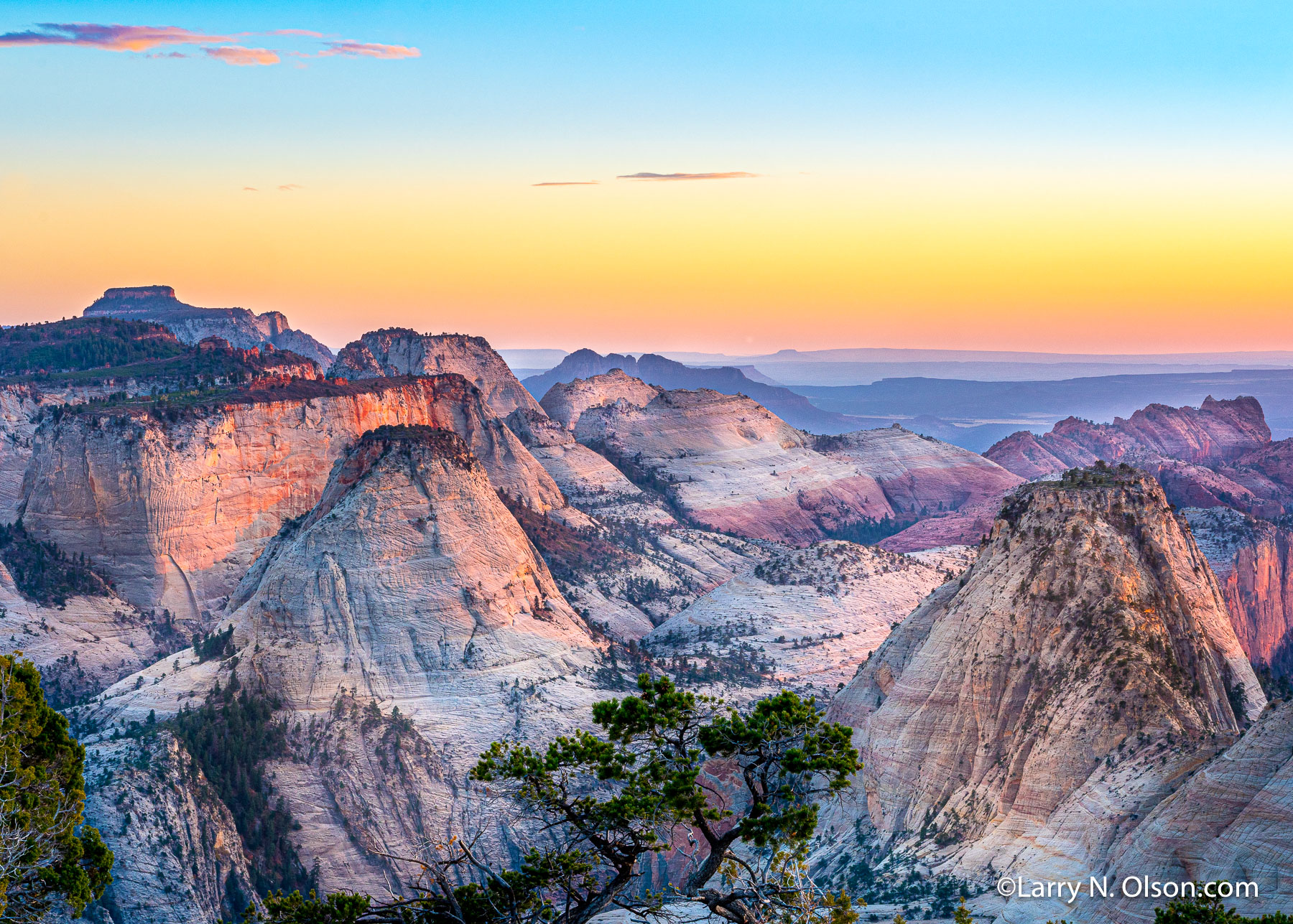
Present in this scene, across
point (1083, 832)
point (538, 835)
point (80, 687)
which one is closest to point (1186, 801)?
point (1083, 832)

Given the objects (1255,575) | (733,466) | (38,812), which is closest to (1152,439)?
(733,466)

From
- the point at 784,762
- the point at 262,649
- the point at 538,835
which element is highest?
the point at 784,762

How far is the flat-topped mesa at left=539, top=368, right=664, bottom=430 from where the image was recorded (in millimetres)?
153125

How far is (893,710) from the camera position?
36750mm

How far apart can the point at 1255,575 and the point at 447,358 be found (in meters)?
98.6

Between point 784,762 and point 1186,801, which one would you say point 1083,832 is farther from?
point 784,762

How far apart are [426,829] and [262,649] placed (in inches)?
421

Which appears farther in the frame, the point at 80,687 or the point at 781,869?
the point at 80,687

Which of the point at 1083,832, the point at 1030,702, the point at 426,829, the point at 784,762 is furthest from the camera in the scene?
the point at 426,829

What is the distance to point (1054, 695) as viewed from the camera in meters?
32.9

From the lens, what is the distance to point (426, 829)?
141 feet

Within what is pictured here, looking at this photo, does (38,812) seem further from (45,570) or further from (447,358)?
(447,358)

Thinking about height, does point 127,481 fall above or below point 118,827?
above

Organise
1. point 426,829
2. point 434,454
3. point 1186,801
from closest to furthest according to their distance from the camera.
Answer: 1. point 1186,801
2. point 426,829
3. point 434,454
